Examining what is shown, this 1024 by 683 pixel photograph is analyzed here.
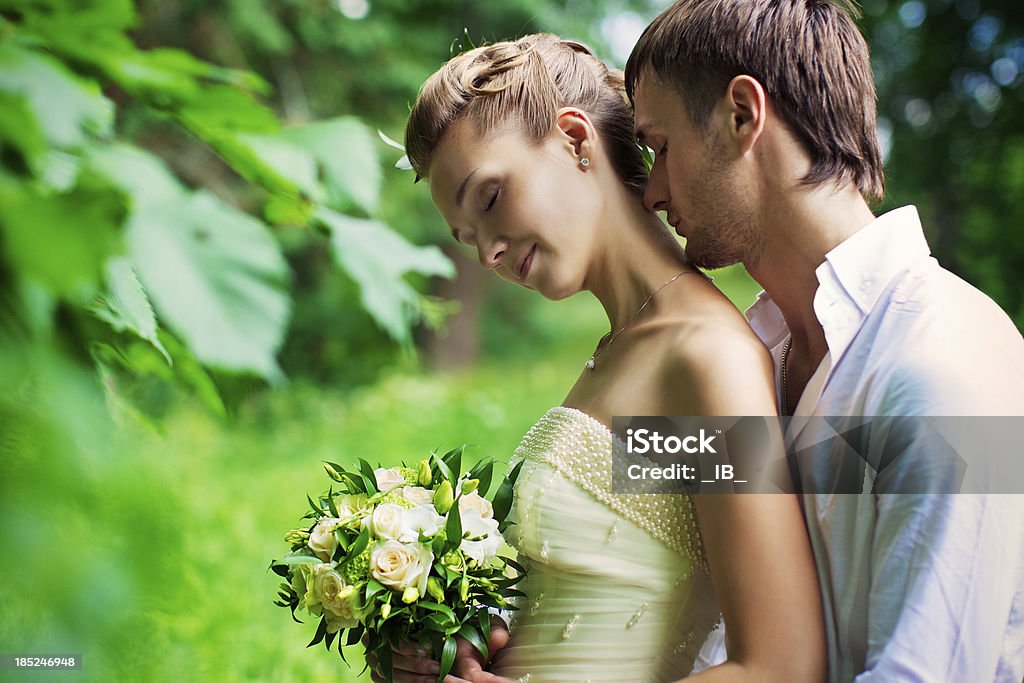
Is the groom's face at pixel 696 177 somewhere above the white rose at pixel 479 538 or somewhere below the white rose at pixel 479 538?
above

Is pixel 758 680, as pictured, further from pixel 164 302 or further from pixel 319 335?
pixel 319 335

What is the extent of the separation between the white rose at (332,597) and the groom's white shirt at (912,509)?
740mm

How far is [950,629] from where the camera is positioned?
1.22 meters

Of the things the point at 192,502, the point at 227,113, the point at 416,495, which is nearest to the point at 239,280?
the point at 227,113

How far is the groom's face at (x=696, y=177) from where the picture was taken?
1528 mm

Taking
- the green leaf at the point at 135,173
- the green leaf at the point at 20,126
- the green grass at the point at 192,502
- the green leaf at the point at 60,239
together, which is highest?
the green leaf at the point at 20,126

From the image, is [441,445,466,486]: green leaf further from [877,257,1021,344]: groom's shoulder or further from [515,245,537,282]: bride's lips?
[877,257,1021,344]: groom's shoulder

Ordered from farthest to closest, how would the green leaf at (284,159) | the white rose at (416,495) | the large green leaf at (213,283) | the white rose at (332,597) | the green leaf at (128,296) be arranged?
the white rose at (416,495)
the white rose at (332,597)
the green leaf at (284,159)
the green leaf at (128,296)
the large green leaf at (213,283)

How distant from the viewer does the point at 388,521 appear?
58.9 inches

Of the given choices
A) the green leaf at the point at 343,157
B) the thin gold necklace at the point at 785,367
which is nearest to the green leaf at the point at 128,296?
the green leaf at the point at 343,157

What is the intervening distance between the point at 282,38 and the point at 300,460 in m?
4.15

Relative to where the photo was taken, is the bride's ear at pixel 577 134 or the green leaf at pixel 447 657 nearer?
the green leaf at pixel 447 657

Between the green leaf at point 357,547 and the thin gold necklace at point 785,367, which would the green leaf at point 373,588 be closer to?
the green leaf at point 357,547

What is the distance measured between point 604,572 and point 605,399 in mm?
295
